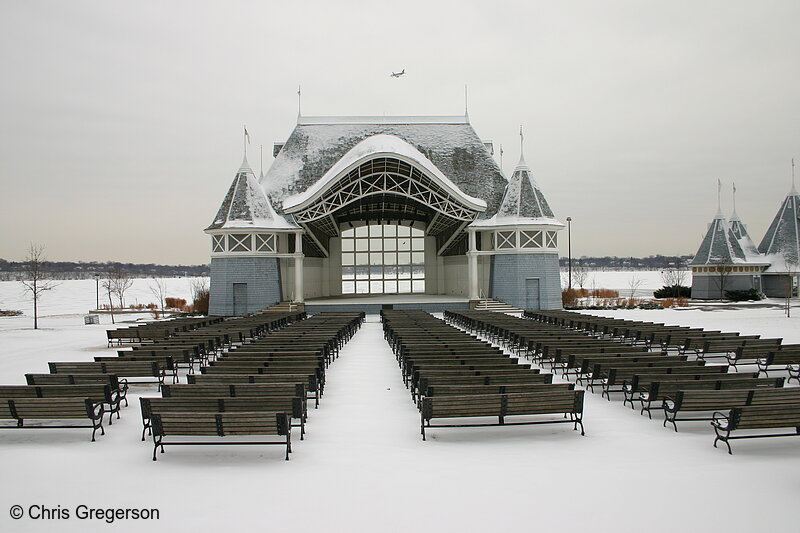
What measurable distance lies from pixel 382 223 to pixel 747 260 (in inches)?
1176

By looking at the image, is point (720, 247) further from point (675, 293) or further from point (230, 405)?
point (230, 405)

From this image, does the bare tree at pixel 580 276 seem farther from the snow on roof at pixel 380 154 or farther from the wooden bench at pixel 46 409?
the wooden bench at pixel 46 409

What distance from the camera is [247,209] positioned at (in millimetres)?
33156

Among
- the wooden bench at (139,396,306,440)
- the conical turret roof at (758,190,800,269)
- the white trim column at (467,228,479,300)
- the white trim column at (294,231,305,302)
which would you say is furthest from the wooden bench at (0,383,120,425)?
the conical turret roof at (758,190,800,269)

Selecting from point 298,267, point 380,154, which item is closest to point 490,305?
point 380,154

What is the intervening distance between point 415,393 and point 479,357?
2.42 m

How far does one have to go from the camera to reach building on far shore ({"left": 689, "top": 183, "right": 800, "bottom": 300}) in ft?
150

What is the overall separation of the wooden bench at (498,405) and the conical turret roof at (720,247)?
1724 inches

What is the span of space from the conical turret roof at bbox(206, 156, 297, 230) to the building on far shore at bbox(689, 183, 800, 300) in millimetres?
33988

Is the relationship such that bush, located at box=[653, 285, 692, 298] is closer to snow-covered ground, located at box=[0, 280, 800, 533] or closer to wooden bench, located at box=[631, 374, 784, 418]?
wooden bench, located at box=[631, 374, 784, 418]

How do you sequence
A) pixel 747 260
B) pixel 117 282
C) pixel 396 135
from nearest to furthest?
pixel 396 135 < pixel 117 282 < pixel 747 260

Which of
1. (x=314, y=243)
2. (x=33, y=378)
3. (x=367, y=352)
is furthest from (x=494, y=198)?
(x=33, y=378)

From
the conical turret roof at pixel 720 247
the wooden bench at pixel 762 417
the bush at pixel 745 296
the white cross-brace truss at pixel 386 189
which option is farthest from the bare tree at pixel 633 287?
the wooden bench at pixel 762 417

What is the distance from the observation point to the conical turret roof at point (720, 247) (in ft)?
151
